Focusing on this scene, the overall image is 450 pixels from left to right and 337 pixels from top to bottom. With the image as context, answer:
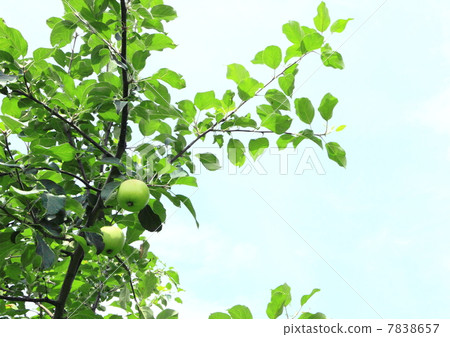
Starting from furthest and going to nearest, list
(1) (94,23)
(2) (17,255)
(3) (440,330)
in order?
(2) (17,255) → (1) (94,23) → (3) (440,330)

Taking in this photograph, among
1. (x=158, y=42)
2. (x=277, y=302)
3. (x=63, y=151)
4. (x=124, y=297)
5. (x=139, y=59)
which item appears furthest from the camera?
(x=124, y=297)

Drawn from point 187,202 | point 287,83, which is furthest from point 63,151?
point 287,83

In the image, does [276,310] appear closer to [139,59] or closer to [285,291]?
[285,291]

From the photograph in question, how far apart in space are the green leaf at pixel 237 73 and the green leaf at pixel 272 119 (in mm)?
173

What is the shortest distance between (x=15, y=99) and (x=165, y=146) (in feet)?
2.81

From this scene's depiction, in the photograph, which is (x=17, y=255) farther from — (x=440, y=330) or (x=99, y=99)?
(x=440, y=330)

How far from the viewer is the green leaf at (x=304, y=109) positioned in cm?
225

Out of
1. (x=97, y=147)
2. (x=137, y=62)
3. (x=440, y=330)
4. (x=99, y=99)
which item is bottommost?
(x=440, y=330)

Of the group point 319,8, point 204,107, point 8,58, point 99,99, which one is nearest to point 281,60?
point 319,8

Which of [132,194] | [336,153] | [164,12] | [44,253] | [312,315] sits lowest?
[312,315]

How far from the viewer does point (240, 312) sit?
6.27ft

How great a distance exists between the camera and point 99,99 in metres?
2.24

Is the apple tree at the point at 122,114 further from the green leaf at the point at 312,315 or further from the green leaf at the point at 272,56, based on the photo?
the green leaf at the point at 312,315

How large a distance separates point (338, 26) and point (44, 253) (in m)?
1.81
